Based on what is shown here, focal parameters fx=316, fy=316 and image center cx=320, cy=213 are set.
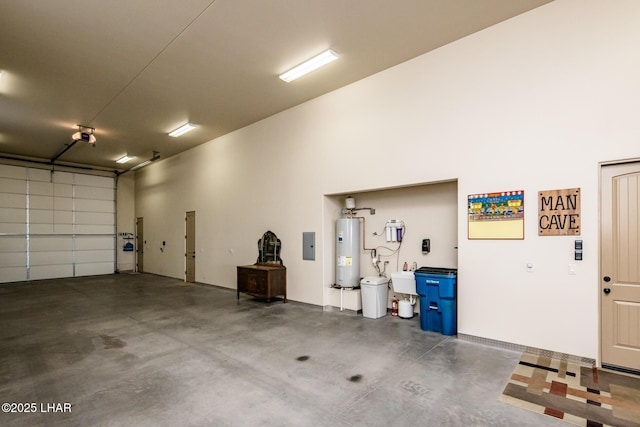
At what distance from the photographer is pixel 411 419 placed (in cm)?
255

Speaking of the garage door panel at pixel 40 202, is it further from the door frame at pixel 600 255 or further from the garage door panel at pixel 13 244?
the door frame at pixel 600 255

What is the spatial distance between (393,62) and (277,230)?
4.09 m

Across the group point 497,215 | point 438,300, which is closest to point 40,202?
point 438,300

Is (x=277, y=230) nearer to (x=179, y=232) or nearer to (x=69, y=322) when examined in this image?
(x=69, y=322)

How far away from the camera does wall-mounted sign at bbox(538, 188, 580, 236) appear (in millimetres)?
3576

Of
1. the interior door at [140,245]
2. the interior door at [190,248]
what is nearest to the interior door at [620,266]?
the interior door at [190,248]

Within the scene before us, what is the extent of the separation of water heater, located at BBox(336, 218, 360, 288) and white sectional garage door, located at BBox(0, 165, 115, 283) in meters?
11.1

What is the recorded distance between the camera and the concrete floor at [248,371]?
2652mm

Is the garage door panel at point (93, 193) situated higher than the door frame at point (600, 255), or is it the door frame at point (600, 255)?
the garage door panel at point (93, 193)

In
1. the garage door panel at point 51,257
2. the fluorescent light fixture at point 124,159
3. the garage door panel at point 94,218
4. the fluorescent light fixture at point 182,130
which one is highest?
the fluorescent light fixture at point 182,130

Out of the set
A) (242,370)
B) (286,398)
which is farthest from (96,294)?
(286,398)

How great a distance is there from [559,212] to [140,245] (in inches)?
548

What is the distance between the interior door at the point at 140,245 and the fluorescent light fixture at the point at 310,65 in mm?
10408

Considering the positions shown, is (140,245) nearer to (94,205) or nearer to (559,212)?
(94,205)
